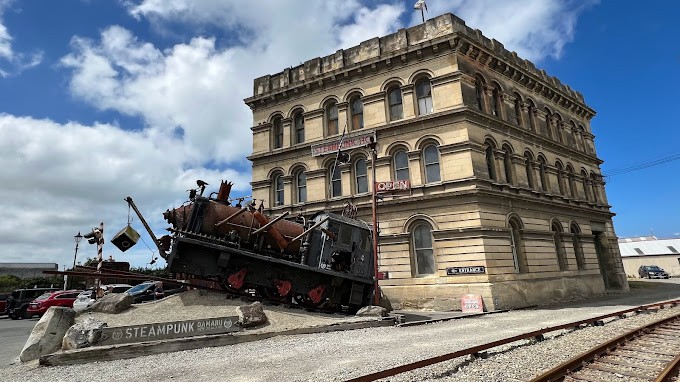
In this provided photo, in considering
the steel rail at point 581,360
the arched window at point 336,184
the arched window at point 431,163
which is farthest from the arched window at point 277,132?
the steel rail at point 581,360

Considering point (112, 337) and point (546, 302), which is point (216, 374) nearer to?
point (112, 337)

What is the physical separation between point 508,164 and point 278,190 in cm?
1326

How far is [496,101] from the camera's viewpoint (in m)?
21.7

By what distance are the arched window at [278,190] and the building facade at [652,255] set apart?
5382cm

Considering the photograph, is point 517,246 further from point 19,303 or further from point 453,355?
point 19,303

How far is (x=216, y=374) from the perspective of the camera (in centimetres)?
696

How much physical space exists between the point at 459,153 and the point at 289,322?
11355mm

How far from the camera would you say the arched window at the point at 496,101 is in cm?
2139

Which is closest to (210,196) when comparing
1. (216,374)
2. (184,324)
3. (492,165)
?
(184,324)

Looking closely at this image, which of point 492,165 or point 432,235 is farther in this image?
point 492,165

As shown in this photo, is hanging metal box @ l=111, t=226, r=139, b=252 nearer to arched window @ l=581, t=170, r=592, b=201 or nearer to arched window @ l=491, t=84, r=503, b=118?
arched window @ l=491, t=84, r=503, b=118

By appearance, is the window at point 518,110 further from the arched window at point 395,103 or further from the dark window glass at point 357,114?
the dark window glass at point 357,114

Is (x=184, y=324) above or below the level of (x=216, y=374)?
above

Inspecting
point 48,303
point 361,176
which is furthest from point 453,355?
point 48,303
